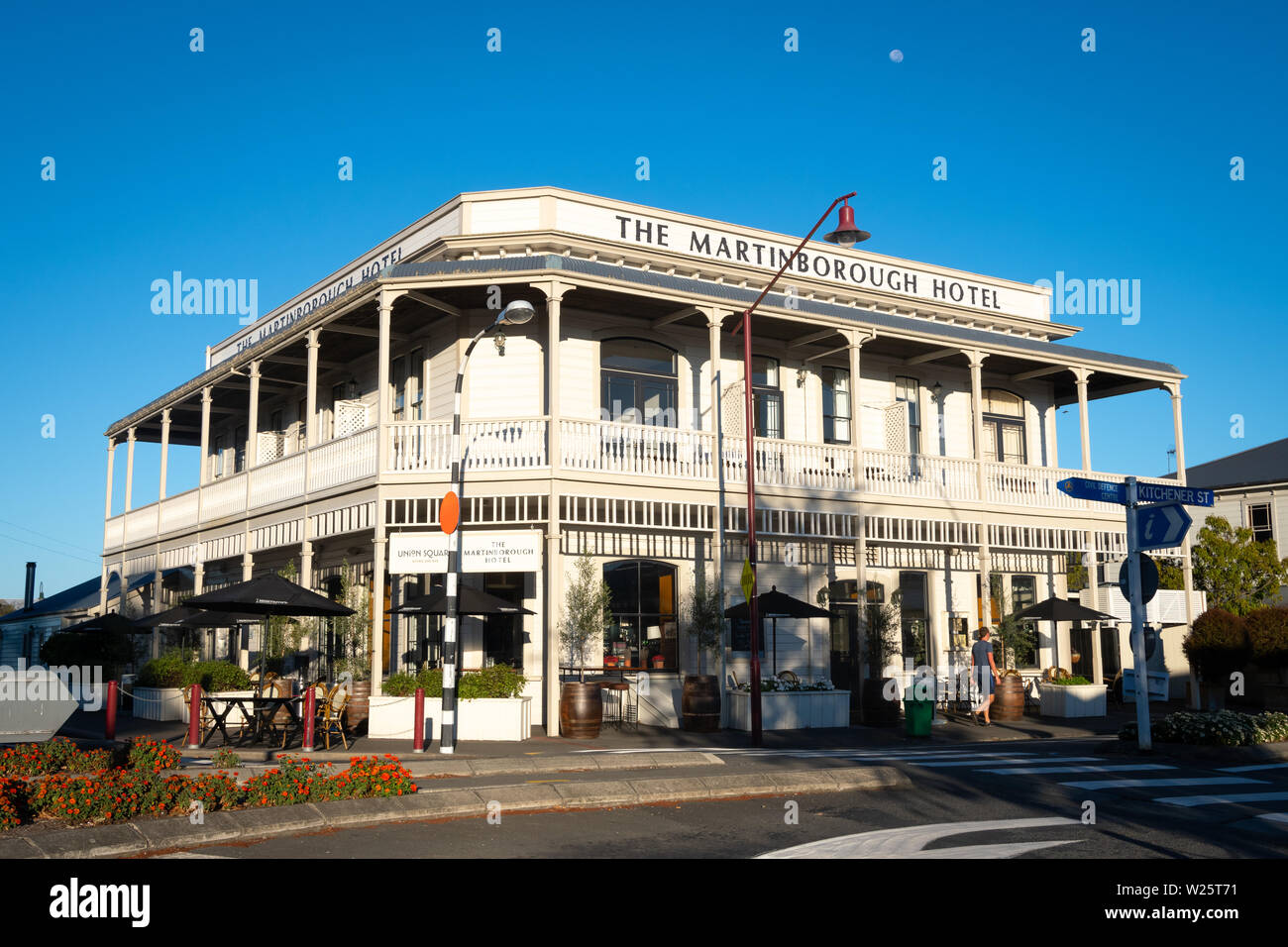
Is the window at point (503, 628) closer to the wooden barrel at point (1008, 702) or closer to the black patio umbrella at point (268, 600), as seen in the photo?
the black patio umbrella at point (268, 600)

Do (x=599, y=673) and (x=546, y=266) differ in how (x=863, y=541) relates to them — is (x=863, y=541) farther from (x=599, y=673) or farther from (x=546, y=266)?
(x=546, y=266)

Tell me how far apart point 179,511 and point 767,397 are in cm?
1497

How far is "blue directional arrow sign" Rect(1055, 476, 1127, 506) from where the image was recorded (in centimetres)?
1493

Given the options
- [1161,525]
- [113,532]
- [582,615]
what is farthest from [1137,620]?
[113,532]

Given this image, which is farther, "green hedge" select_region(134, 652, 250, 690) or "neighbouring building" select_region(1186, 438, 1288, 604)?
"neighbouring building" select_region(1186, 438, 1288, 604)

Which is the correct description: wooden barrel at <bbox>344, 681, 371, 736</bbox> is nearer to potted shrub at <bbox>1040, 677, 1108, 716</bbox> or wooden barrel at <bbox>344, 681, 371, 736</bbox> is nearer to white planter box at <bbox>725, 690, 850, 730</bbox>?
white planter box at <bbox>725, 690, 850, 730</bbox>

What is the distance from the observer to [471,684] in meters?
18.9

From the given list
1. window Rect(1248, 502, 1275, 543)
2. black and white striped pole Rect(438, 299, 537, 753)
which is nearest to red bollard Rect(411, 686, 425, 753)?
black and white striped pole Rect(438, 299, 537, 753)

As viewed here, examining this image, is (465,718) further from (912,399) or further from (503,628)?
(912,399)

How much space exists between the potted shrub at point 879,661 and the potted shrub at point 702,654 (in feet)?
10.3

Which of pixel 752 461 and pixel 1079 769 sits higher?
pixel 752 461

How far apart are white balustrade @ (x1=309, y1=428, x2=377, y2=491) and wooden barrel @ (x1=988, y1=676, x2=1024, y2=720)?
12.8m

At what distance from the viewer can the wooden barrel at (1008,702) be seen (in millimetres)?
22500
